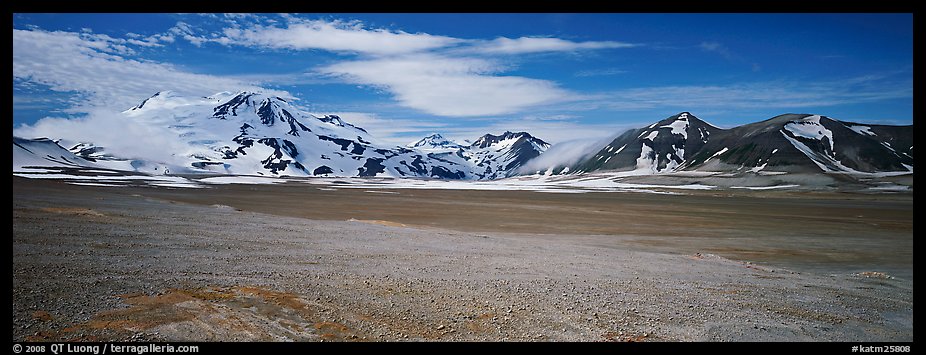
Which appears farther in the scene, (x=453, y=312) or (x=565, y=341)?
(x=453, y=312)

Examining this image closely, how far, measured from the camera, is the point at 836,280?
17781 millimetres

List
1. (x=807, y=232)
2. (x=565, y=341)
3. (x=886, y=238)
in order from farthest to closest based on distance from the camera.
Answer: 1. (x=807, y=232)
2. (x=886, y=238)
3. (x=565, y=341)

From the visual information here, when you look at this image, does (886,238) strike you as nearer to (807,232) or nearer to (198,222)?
(807,232)

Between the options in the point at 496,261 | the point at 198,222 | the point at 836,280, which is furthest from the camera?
the point at 198,222

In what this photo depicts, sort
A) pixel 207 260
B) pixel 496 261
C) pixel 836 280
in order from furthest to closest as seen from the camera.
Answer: pixel 496 261
pixel 836 280
pixel 207 260

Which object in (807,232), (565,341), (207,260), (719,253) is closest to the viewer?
(565,341)

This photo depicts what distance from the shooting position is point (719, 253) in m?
25.0
